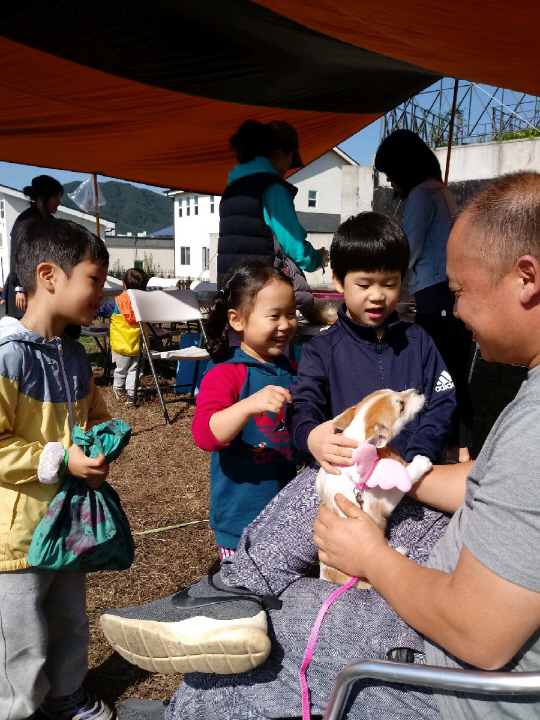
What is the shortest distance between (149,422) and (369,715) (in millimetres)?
4924

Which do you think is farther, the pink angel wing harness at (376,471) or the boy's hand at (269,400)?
the boy's hand at (269,400)

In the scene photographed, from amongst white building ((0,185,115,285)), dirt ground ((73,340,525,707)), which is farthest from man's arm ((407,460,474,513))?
white building ((0,185,115,285))

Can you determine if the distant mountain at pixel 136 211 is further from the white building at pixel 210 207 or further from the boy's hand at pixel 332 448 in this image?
the boy's hand at pixel 332 448

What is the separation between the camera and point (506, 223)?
955mm

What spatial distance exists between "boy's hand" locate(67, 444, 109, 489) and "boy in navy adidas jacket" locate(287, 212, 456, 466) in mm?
609

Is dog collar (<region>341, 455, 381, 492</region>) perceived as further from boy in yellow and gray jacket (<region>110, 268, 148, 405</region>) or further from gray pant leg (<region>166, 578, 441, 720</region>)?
boy in yellow and gray jacket (<region>110, 268, 148, 405</region>)

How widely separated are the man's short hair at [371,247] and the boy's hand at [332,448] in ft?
2.17

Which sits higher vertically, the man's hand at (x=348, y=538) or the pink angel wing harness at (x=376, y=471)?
the pink angel wing harness at (x=376, y=471)

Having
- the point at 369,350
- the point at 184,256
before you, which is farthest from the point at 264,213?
A: the point at 184,256

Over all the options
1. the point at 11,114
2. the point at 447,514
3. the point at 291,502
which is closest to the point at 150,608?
the point at 291,502

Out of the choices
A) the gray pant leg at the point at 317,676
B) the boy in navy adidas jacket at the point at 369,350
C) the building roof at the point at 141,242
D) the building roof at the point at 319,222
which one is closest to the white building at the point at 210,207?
the building roof at the point at 319,222

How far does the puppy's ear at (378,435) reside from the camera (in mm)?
1342

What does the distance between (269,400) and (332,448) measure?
306 millimetres

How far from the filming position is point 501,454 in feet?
2.96
